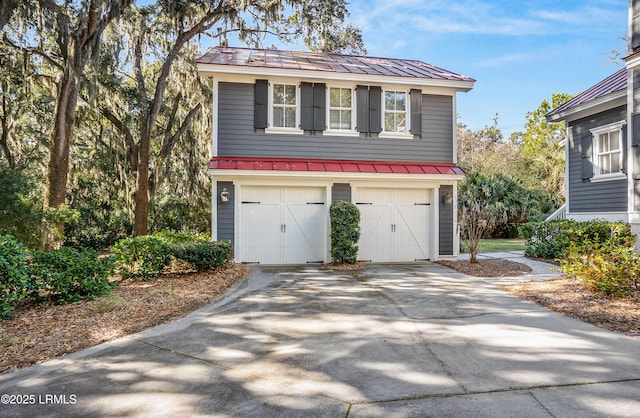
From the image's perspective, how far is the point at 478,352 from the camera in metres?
3.52

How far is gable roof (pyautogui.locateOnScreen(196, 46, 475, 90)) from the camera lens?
Result: 912 cm

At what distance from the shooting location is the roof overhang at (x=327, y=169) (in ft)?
28.6

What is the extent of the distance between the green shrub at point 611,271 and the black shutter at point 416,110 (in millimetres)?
5235

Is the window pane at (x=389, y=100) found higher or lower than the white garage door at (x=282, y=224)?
higher

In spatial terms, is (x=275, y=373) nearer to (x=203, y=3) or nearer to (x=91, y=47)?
(x=91, y=47)

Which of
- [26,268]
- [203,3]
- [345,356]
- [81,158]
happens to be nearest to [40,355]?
[26,268]

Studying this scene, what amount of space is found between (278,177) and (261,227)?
1.38 meters

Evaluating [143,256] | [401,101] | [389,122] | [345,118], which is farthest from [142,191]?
[401,101]

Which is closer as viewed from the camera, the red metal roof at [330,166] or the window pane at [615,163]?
the red metal roof at [330,166]

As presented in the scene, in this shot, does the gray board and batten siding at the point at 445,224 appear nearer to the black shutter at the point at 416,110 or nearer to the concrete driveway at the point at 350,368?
the black shutter at the point at 416,110

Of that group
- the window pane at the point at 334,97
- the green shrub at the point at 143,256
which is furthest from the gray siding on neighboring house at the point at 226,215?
the window pane at the point at 334,97

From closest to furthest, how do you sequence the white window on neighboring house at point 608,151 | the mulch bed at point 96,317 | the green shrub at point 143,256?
the mulch bed at point 96,317 → the green shrub at point 143,256 → the white window on neighboring house at point 608,151

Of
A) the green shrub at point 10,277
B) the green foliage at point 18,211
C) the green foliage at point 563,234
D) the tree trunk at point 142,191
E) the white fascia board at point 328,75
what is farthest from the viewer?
the tree trunk at point 142,191

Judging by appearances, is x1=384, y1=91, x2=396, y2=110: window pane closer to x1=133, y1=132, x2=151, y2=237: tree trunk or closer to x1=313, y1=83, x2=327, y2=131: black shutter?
x1=313, y1=83, x2=327, y2=131: black shutter
